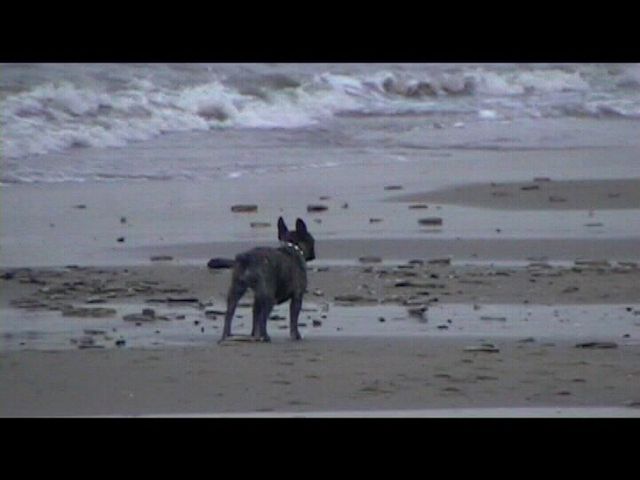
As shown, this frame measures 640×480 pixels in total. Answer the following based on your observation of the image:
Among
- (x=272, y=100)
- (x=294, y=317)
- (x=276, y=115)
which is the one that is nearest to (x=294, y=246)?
(x=294, y=317)

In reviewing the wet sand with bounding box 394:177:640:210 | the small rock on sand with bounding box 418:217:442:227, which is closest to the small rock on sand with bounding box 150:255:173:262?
the small rock on sand with bounding box 418:217:442:227

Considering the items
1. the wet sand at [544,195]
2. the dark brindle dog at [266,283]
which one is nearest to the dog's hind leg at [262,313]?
the dark brindle dog at [266,283]

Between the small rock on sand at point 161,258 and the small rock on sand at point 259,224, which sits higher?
the small rock on sand at point 259,224

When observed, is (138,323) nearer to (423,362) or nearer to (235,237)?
(423,362)

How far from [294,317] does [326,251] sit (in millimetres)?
3878

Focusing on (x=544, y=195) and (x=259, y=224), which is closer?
(x=259, y=224)

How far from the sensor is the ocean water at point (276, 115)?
22234mm

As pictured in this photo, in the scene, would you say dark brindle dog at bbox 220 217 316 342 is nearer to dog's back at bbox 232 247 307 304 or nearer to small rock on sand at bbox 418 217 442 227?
dog's back at bbox 232 247 307 304

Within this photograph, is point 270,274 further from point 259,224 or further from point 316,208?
point 316,208

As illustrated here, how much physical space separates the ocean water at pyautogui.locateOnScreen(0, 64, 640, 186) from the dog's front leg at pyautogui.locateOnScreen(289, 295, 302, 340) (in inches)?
324

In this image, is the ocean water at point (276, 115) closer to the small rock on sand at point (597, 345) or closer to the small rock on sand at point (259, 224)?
the small rock on sand at point (259, 224)

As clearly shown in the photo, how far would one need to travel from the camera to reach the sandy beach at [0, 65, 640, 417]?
1019 cm

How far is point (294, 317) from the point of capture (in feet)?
39.5

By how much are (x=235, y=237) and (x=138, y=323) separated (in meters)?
4.37
